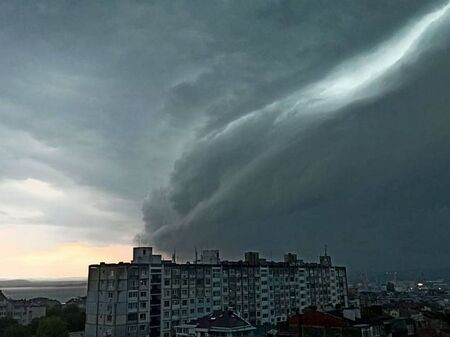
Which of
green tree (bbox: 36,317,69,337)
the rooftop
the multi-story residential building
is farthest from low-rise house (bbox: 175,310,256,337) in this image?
green tree (bbox: 36,317,69,337)

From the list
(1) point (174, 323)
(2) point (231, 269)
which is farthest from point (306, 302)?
(1) point (174, 323)

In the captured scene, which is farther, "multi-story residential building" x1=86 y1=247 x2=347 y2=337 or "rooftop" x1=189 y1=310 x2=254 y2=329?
"multi-story residential building" x1=86 y1=247 x2=347 y2=337

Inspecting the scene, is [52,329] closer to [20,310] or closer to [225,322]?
[225,322]

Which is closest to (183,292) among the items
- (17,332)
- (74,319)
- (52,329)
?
(52,329)

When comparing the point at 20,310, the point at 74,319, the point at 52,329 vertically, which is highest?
the point at 74,319

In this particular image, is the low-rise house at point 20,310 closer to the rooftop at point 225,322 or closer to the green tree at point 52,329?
the green tree at point 52,329

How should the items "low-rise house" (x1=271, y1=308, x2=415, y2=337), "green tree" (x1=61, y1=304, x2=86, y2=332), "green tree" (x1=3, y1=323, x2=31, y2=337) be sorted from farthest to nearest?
"green tree" (x1=61, y1=304, x2=86, y2=332)
"green tree" (x1=3, y1=323, x2=31, y2=337)
"low-rise house" (x1=271, y1=308, x2=415, y2=337)

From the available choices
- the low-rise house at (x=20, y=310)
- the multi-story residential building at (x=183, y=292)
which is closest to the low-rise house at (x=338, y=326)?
the multi-story residential building at (x=183, y=292)

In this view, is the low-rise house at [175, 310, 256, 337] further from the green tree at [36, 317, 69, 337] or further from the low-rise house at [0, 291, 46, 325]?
the low-rise house at [0, 291, 46, 325]
